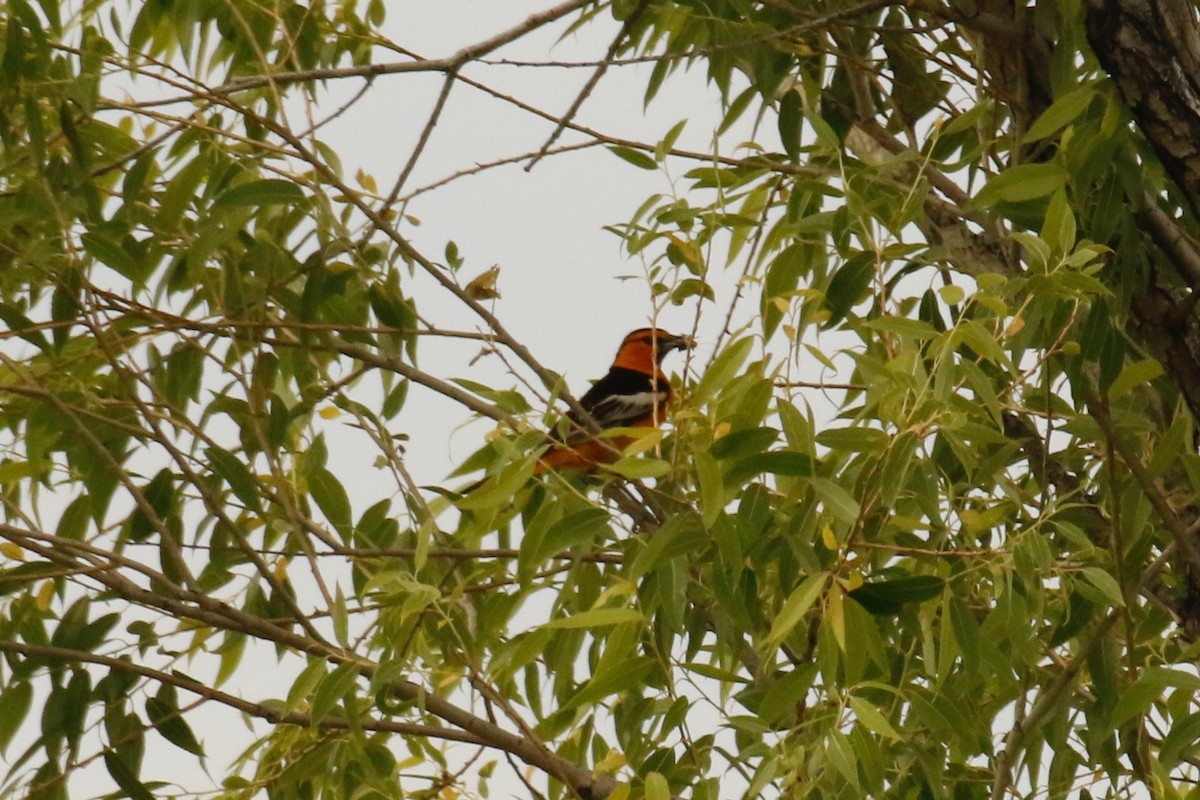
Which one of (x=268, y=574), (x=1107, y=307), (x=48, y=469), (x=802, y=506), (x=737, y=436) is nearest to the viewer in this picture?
(x=737, y=436)

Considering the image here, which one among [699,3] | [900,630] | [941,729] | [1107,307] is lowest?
[941,729]

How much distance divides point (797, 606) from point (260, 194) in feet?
3.92

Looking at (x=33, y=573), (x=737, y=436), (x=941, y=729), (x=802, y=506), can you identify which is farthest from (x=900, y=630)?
(x=33, y=573)

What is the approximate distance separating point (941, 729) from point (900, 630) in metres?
0.41

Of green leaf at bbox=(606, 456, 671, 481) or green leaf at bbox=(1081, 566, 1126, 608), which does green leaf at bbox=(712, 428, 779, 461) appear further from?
green leaf at bbox=(1081, 566, 1126, 608)

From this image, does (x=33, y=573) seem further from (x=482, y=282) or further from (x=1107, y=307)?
Result: (x=1107, y=307)

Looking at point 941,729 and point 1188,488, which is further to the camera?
point 1188,488

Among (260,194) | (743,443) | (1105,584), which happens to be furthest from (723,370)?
(260,194)

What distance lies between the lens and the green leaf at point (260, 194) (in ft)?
8.14

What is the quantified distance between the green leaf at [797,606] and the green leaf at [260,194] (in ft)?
3.76

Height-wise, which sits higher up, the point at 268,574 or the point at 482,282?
the point at 482,282

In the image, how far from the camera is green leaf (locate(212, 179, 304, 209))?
97.7 inches

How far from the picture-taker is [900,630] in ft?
8.28

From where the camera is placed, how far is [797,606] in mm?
1779
